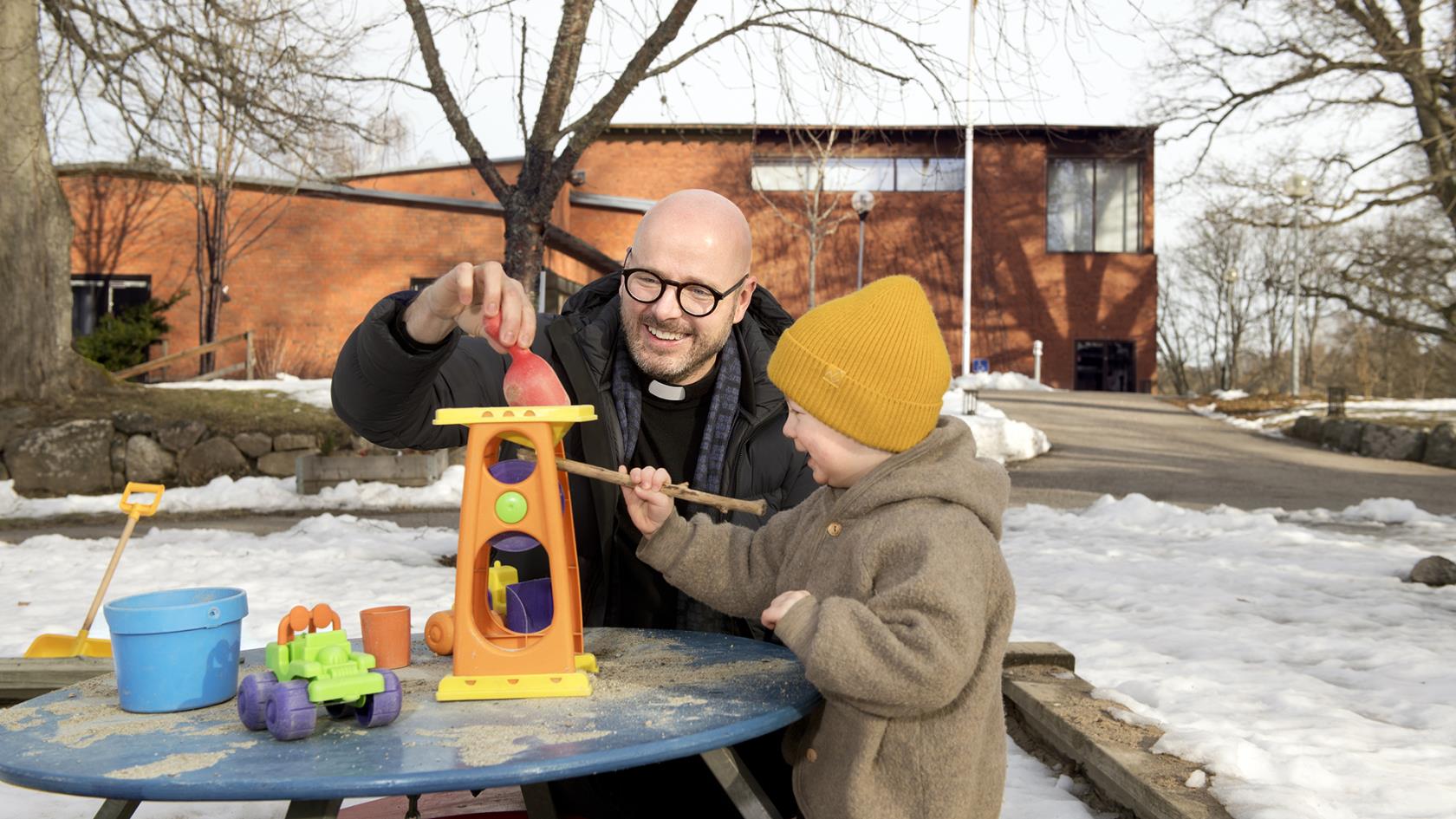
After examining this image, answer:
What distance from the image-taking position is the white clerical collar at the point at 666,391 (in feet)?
9.55

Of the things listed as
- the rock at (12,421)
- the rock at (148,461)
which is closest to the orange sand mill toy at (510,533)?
the rock at (148,461)

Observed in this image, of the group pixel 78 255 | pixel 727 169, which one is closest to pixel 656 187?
pixel 727 169

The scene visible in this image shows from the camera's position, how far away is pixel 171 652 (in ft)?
5.53

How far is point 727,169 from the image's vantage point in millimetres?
27219

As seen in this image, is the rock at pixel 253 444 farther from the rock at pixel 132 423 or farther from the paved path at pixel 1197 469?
the paved path at pixel 1197 469

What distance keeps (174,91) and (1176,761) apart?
9.41m

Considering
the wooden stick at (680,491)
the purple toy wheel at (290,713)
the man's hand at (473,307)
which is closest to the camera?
the purple toy wheel at (290,713)

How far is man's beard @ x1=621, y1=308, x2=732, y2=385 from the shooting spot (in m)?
2.75

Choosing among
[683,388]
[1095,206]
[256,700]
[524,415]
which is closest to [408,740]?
[256,700]

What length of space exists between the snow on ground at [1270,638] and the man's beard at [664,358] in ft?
5.16

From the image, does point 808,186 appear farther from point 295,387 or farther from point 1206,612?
point 1206,612

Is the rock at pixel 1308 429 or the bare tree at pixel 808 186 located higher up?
the bare tree at pixel 808 186

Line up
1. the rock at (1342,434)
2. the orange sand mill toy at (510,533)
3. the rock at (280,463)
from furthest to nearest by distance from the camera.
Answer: the rock at (1342,434) < the rock at (280,463) < the orange sand mill toy at (510,533)

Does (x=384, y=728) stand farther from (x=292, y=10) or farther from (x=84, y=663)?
(x=292, y=10)
